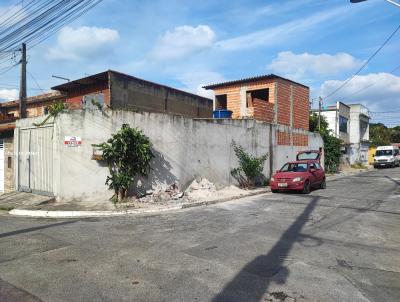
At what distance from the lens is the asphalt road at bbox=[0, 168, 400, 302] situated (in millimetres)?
4863

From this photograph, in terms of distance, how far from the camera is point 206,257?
6434 mm

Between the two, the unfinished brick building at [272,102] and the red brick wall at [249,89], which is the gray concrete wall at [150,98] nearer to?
the unfinished brick building at [272,102]

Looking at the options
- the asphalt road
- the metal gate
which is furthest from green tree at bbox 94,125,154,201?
the metal gate

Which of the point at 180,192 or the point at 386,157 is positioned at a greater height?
the point at 386,157

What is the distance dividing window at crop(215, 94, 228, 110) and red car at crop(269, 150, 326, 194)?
9257mm

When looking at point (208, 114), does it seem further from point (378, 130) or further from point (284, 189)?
point (378, 130)

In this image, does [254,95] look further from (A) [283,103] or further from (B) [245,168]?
(B) [245,168]

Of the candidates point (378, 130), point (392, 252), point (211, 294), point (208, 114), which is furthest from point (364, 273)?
point (378, 130)

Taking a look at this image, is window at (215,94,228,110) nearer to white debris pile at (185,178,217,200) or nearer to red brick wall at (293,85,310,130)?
red brick wall at (293,85,310,130)

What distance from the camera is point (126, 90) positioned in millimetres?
20750

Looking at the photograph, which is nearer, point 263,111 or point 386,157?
point 263,111

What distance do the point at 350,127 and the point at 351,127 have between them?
7.7 inches

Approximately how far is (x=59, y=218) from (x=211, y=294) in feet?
25.0

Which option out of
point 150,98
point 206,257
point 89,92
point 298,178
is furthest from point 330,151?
point 206,257
